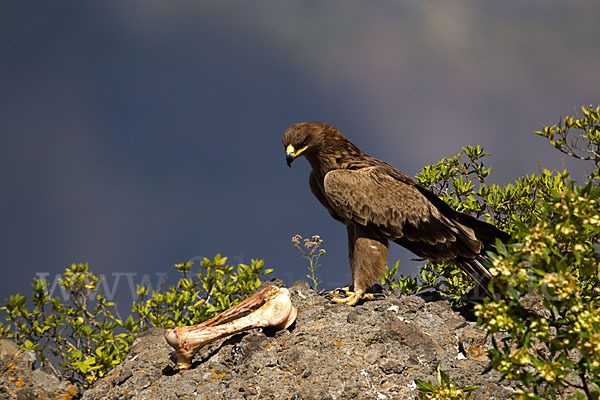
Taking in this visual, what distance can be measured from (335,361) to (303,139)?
10.2 ft

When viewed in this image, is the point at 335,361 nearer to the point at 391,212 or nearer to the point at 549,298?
the point at 391,212

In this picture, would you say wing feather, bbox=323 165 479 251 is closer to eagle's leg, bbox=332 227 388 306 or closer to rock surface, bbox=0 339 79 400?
eagle's leg, bbox=332 227 388 306

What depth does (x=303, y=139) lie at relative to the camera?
23.7 feet

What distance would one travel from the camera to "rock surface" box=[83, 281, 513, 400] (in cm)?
512

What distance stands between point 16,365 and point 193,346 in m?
2.76

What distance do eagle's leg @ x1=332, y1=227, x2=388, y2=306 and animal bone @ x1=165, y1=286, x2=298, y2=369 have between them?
2.84 feet

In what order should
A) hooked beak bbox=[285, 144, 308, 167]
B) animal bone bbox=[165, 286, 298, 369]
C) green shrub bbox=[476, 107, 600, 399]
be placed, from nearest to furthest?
green shrub bbox=[476, 107, 600, 399] < animal bone bbox=[165, 286, 298, 369] < hooked beak bbox=[285, 144, 308, 167]

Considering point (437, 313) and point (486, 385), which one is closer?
point (486, 385)

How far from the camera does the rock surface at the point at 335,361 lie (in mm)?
5125

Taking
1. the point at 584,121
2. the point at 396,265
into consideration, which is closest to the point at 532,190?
the point at 584,121

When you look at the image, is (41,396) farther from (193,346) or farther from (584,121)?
(584,121)

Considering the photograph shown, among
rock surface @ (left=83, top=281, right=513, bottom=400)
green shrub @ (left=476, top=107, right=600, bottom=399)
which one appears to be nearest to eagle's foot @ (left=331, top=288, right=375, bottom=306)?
rock surface @ (left=83, top=281, right=513, bottom=400)

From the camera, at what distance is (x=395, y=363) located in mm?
5324

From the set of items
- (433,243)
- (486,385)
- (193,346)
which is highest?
(433,243)
